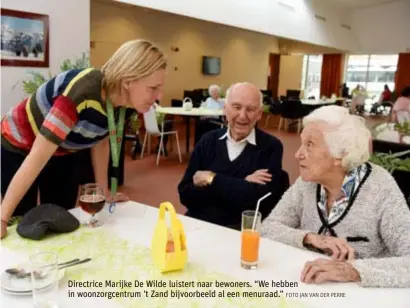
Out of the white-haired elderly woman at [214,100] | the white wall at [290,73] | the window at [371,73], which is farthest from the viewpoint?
the window at [371,73]

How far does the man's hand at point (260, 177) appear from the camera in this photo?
6.47 feet

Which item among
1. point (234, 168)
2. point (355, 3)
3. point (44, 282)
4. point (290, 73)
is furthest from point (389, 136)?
point (290, 73)

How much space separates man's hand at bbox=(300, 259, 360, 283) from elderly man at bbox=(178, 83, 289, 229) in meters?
0.86

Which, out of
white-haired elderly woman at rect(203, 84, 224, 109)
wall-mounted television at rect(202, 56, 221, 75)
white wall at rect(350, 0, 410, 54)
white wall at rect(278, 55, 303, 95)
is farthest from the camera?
white wall at rect(278, 55, 303, 95)

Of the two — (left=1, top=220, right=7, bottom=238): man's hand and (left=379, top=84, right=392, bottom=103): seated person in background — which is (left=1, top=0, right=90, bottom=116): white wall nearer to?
(left=1, top=220, right=7, bottom=238): man's hand

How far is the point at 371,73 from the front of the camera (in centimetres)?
1794

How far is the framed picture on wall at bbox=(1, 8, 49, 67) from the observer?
3865mm

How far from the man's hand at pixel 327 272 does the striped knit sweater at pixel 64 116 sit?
0.91 meters

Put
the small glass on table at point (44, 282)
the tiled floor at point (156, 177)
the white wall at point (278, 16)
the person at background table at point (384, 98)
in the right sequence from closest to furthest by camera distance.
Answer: the small glass on table at point (44, 282) → the tiled floor at point (156, 177) → the white wall at point (278, 16) → the person at background table at point (384, 98)

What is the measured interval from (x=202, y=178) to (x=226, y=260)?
2.71 feet

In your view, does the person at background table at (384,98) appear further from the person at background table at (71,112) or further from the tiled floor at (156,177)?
the person at background table at (71,112)

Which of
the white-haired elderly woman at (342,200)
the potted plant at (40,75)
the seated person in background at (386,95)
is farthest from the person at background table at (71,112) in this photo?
the seated person in background at (386,95)

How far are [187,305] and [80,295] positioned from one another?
0.27m

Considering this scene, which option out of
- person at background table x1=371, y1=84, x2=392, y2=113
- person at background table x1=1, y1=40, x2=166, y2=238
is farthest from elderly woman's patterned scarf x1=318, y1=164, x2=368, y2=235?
person at background table x1=371, y1=84, x2=392, y2=113
